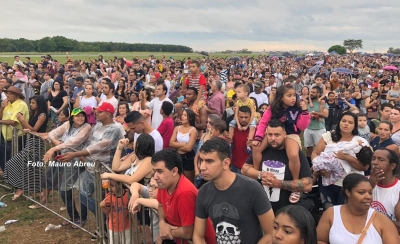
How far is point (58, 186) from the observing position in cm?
584

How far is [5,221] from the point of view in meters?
6.14

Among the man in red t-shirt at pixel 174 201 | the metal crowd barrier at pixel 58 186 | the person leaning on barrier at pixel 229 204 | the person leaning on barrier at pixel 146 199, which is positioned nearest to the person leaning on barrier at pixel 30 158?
the metal crowd barrier at pixel 58 186

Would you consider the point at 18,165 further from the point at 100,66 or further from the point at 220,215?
the point at 100,66

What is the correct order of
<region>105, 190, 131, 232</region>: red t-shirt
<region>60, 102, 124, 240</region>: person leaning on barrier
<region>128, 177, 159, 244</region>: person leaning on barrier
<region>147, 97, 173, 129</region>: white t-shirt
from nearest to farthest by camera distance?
<region>128, 177, 159, 244</region>: person leaning on barrier → <region>105, 190, 131, 232</region>: red t-shirt → <region>60, 102, 124, 240</region>: person leaning on barrier → <region>147, 97, 173, 129</region>: white t-shirt

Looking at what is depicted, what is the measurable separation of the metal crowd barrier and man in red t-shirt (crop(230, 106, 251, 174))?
187 cm

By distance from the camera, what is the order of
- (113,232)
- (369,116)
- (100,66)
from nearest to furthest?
1. (113,232)
2. (369,116)
3. (100,66)

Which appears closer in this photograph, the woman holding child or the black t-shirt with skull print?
the black t-shirt with skull print

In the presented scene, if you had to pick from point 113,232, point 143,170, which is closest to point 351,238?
point 143,170

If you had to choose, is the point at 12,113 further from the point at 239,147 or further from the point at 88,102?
the point at 239,147

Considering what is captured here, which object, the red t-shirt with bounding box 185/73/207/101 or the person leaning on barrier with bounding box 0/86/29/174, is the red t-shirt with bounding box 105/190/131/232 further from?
the red t-shirt with bounding box 185/73/207/101

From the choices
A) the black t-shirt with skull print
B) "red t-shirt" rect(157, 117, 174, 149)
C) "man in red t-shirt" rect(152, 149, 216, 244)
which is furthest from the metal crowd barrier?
the black t-shirt with skull print

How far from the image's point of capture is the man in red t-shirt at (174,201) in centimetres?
301

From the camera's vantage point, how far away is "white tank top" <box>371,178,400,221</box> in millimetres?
3617

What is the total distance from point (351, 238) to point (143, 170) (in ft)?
7.36
